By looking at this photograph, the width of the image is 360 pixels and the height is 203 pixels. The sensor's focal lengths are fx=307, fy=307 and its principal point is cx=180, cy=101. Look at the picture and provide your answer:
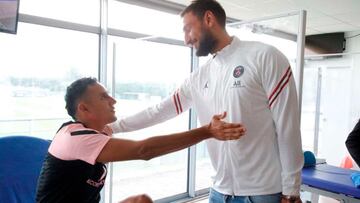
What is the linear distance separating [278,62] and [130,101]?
286cm

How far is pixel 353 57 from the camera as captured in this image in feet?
17.4

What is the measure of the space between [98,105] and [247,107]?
0.61 meters

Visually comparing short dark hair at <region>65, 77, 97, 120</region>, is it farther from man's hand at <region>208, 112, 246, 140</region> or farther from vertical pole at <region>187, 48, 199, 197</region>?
vertical pole at <region>187, 48, 199, 197</region>

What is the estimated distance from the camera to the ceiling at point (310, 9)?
356cm

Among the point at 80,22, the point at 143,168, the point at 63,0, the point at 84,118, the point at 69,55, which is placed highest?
the point at 63,0

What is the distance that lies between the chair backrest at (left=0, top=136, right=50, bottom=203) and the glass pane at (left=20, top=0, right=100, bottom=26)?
1.70 meters

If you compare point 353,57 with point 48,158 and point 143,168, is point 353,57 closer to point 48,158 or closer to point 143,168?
point 143,168

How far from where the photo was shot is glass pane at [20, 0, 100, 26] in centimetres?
271

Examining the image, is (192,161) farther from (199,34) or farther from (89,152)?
(89,152)

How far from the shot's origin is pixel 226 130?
108 centimetres

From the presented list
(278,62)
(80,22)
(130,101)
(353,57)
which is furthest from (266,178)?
(353,57)

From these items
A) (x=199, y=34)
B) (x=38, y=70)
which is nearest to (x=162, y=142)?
(x=199, y=34)

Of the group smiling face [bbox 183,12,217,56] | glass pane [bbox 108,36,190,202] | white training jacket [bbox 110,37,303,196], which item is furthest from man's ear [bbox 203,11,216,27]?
glass pane [bbox 108,36,190,202]

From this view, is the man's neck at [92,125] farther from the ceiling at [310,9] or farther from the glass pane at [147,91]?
the ceiling at [310,9]
